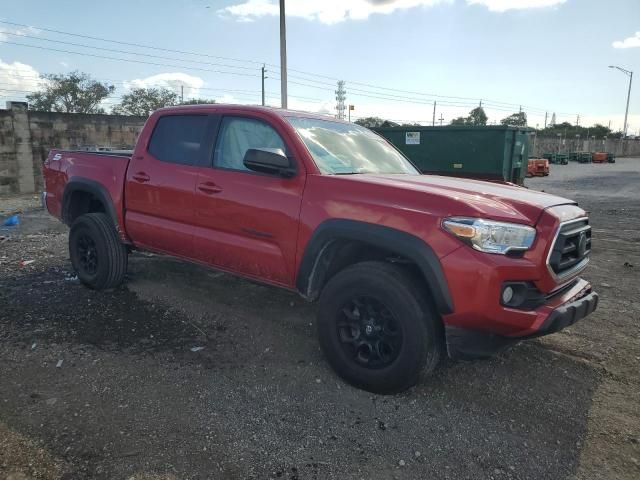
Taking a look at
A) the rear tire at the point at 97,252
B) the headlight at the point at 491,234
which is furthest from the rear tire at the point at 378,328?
the rear tire at the point at 97,252

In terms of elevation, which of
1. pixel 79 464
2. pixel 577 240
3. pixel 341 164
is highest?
pixel 341 164

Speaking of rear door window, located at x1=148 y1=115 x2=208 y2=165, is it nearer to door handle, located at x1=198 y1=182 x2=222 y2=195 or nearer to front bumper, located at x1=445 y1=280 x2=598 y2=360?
door handle, located at x1=198 y1=182 x2=222 y2=195

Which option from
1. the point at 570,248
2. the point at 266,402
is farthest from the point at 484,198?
the point at 266,402

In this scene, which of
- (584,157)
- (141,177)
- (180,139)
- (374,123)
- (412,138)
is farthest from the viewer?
(584,157)

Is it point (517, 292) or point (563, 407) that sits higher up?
point (517, 292)

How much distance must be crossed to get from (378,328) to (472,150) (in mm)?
9868

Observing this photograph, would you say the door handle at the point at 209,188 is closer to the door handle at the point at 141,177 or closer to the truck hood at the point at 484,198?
the door handle at the point at 141,177

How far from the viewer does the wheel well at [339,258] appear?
3328mm

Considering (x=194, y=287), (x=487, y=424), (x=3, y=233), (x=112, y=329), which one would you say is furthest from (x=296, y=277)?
(x=3, y=233)

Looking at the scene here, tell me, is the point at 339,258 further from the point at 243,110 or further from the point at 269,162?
the point at 243,110

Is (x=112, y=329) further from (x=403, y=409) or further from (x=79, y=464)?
(x=403, y=409)

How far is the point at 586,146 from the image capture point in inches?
2613

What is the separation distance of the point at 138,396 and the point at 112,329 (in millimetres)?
1267

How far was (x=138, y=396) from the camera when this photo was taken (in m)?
3.11
